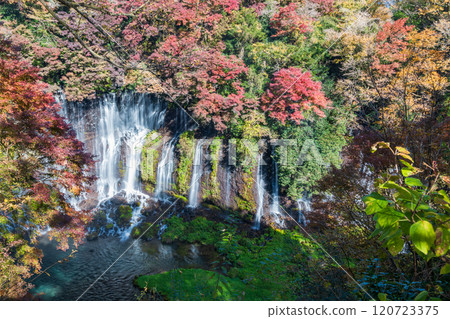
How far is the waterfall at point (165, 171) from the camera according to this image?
12.1 metres

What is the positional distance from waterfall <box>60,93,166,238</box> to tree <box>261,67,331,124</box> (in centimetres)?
605

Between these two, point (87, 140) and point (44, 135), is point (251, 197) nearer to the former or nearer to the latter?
point (44, 135)

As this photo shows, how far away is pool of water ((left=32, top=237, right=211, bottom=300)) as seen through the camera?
21.7ft

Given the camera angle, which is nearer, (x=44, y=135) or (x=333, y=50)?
(x=44, y=135)

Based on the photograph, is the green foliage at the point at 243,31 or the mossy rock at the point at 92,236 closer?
the mossy rock at the point at 92,236

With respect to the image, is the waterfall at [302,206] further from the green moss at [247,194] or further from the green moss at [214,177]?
the green moss at [214,177]

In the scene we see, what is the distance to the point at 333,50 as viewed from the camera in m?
10.2

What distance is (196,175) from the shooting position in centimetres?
1152

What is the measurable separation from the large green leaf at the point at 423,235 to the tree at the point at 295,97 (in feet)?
A: 27.5

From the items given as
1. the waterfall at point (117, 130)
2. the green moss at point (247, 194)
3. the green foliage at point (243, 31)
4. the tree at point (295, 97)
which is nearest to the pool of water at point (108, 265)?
the green moss at point (247, 194)

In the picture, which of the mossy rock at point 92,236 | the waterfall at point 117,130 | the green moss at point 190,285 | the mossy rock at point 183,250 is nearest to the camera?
the green moss at point 190,285

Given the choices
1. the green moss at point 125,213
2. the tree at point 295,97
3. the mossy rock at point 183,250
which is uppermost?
the tree at point 295,97
